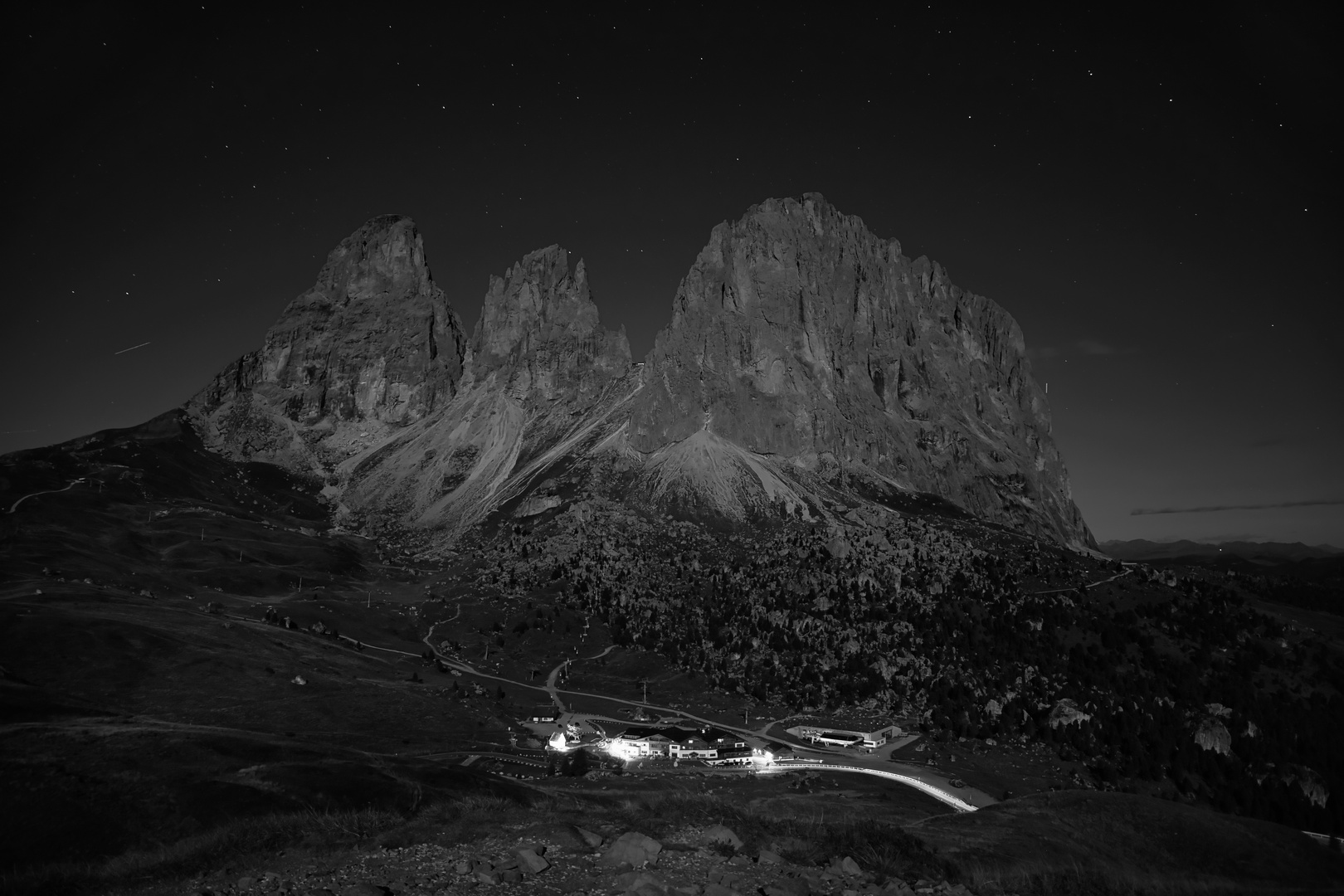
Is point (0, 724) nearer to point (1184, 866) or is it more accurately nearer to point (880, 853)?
point (880, 853)

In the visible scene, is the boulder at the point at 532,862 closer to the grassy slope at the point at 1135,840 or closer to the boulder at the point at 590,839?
the boulder at the point at 590,839

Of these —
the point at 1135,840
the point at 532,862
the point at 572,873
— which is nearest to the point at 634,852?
the point at 572,873

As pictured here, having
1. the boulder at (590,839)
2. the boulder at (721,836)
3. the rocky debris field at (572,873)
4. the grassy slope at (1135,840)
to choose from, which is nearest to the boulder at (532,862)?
the rocky debris field at (572,873)

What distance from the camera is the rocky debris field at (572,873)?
2145cm

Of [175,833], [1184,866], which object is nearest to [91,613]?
[175,833]

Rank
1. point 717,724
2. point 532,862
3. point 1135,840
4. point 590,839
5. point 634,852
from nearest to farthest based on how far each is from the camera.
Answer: point 532,862, point 634,852, point 590,839, point 1135,840, point 717,724

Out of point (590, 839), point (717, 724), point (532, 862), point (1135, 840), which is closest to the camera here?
point (532, 862)

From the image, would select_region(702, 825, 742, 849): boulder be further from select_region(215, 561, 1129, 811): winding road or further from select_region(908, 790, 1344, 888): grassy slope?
select_region(215, 561, 1129, 811): winding road

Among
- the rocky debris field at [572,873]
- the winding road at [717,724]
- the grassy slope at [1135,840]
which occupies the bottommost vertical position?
the winding road at [717,724]

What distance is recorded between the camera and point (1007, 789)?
99500 millimetres

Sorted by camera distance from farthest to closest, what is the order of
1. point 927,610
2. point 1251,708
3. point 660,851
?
point 927,610
point 1251,708
point 660,851

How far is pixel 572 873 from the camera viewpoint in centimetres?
2320

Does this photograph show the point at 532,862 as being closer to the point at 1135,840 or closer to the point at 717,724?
the point at 1135,840

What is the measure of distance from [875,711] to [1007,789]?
47.8 meters
